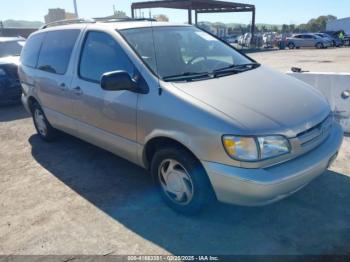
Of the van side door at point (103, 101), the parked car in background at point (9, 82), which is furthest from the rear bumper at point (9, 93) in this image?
the van side door at point (103, 101)

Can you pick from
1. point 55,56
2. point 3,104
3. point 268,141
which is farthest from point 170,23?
point 3,104

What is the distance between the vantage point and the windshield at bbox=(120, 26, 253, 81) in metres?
3.28

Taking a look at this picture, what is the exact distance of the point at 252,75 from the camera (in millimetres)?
3428

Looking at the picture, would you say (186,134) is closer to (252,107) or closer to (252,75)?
(252,107)

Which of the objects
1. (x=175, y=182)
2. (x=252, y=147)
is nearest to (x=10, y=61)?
(x=175, y=182)

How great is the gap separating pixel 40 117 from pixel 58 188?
192 centimetres

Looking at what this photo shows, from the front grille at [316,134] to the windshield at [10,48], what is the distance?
9235 millimetres

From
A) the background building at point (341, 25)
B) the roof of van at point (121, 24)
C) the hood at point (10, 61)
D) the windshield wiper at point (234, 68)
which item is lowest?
the background building at point (341, 25)

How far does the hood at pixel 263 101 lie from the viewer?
2.58 metres

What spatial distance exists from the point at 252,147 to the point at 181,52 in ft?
5.21

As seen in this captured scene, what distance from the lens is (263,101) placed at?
283cm

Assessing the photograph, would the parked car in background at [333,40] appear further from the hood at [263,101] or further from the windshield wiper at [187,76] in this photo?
the windshield wiper at [187,76]

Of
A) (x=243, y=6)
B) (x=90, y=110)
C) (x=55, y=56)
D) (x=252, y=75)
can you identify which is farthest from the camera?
(x=243, y=6)

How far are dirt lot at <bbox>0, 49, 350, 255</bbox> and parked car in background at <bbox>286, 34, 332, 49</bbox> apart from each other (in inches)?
1211
